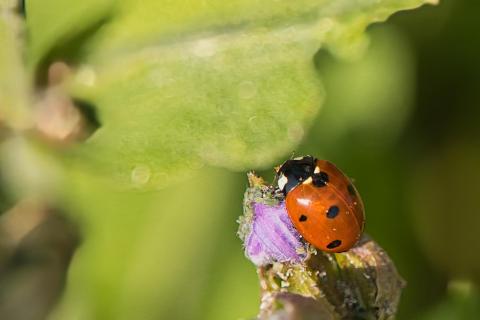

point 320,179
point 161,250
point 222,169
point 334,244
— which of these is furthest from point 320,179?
point 161,250

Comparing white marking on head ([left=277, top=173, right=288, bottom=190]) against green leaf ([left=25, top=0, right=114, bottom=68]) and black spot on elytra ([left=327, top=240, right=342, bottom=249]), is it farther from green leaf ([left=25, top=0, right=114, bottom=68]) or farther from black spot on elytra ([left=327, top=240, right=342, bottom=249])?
green leaf ([left=25, top=0, right=114, bottom=68])

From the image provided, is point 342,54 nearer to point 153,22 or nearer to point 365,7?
point 365,7

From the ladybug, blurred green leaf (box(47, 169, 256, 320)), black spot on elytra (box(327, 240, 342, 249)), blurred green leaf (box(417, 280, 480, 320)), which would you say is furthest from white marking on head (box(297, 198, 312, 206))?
blurred green leaf (box(417, 280, 480, 320))

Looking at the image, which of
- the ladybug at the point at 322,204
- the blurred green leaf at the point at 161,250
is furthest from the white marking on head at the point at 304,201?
the blurred green leaf at the point at 161,250

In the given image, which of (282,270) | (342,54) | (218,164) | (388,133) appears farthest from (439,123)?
(282,270)

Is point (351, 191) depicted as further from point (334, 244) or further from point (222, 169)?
point (222, 169)
